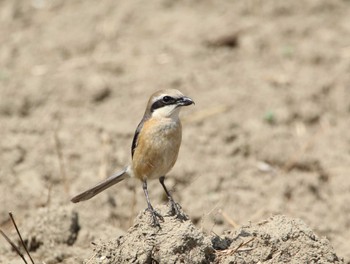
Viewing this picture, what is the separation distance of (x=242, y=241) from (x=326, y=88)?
5182 millimetres

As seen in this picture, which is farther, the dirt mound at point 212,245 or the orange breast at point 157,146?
the orange breast at point 157,146

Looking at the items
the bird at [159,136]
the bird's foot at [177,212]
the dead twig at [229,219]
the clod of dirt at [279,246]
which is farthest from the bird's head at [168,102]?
the dead twig at [229,219]

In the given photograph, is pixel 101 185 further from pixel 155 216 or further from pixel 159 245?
pixel 159 245

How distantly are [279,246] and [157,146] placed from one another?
1496 millimetres

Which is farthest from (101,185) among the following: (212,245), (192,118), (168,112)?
(192,118)

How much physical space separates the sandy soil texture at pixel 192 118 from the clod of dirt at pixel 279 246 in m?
0.01

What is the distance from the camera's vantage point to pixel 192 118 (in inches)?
387

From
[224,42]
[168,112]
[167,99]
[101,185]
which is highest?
[167,99]

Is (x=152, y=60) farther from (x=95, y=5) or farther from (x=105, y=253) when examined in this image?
(x=105, y=253)

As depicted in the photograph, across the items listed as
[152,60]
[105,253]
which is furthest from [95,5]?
[105,253]

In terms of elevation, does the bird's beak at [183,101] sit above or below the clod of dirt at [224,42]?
above

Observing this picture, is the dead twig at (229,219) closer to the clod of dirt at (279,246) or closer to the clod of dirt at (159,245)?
the clod of dirt at (279,246)

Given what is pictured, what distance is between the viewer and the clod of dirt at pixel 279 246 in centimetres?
576

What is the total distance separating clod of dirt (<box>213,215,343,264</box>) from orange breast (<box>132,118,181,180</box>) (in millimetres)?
1040
